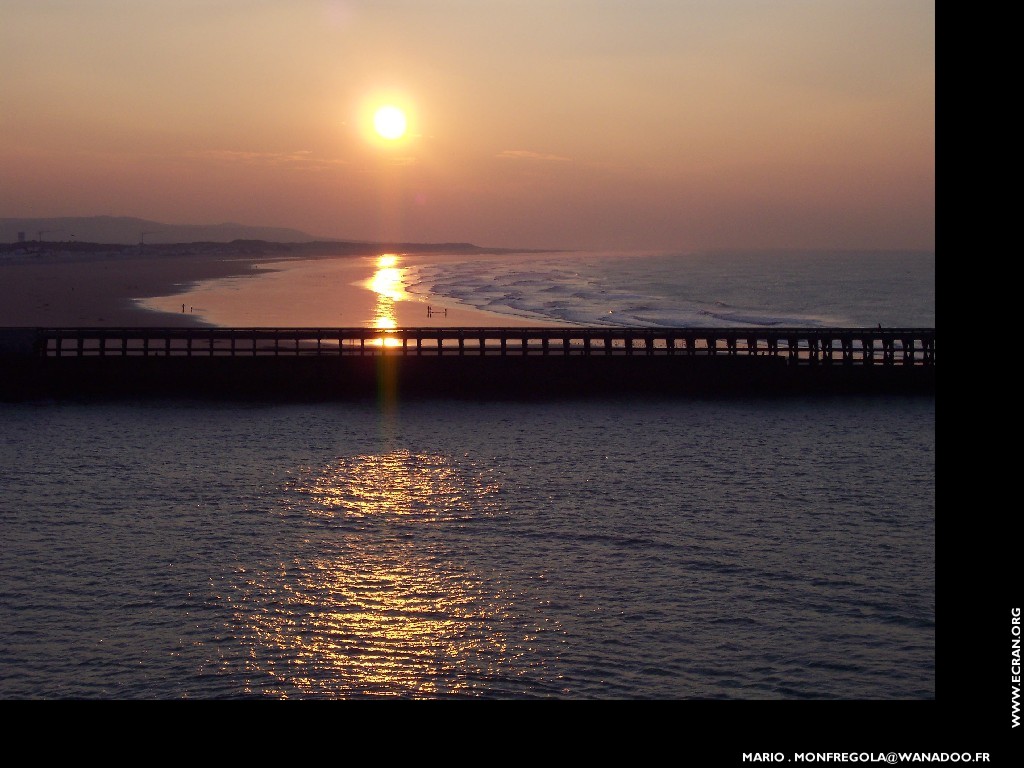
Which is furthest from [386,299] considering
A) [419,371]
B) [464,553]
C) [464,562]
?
[464,562]

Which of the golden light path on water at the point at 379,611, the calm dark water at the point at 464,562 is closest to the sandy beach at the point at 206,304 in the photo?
the calm dark water at the point at 464,562

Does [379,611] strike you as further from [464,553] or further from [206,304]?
[206,304]

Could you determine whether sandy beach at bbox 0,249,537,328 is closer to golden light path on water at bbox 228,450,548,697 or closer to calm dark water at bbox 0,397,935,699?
calm dark water at bbox 0,397,935,699

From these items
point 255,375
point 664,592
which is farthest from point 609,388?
point 664,592

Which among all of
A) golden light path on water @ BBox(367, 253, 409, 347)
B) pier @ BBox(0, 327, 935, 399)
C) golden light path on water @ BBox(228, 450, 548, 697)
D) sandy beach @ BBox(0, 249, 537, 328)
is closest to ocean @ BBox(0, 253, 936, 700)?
golden light path on water @ BBox(228, 450, 548, 697)
